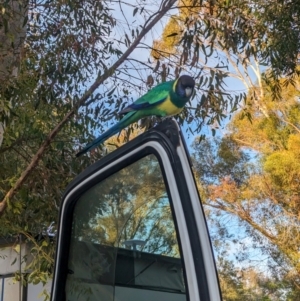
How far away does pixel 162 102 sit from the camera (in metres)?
2.10

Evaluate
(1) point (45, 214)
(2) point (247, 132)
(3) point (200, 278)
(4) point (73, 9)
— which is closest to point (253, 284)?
(3) point (200, 278)

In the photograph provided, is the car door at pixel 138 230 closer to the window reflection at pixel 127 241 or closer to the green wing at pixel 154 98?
the window reflection at pixel 127 241

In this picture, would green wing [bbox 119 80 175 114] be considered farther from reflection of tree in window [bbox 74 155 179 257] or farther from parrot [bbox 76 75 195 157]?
reflection of tree in window [bbox 74 155 179 257]

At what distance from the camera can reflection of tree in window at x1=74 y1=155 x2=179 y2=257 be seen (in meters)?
1.18

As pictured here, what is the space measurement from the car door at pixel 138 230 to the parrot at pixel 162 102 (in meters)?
0.59

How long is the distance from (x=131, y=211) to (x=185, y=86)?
2.44ft

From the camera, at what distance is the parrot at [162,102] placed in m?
2.02

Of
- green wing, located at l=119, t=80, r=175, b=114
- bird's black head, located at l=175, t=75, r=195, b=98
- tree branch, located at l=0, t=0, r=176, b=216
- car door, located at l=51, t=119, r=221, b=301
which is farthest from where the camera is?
tree branch, located at l=0, t=0, r=176, b=216

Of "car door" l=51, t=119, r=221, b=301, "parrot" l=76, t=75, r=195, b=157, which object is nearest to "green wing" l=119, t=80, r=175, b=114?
"parrot" l=76, t=75, r=195, b=157

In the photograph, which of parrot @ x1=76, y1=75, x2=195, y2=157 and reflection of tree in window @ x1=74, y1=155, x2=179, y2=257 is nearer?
reflection of tree in window @ x1=74, y1=155, x2=179, y2=257

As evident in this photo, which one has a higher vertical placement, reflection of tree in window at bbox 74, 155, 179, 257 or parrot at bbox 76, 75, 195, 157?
parrot at bbox 76, 75, 195, 157

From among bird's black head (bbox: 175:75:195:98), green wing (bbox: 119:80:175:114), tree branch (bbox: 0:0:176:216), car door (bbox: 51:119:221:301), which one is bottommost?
car door (bbox: 51:119:221:301)

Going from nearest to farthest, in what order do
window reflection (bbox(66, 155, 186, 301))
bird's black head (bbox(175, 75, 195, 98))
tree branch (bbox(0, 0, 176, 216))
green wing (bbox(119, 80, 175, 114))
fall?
window reflection (bbox(66, 155, 186, 301)) < bird's black head (bbox(175, 75, 195, 98)) < green wing (bbox(119, 80, 175, 114)) < tree branch (bbox(0, 0, 176, 216))

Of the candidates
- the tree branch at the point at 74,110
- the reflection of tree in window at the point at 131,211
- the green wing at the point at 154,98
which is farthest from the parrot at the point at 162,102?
the tree branch at the point at 74,110
